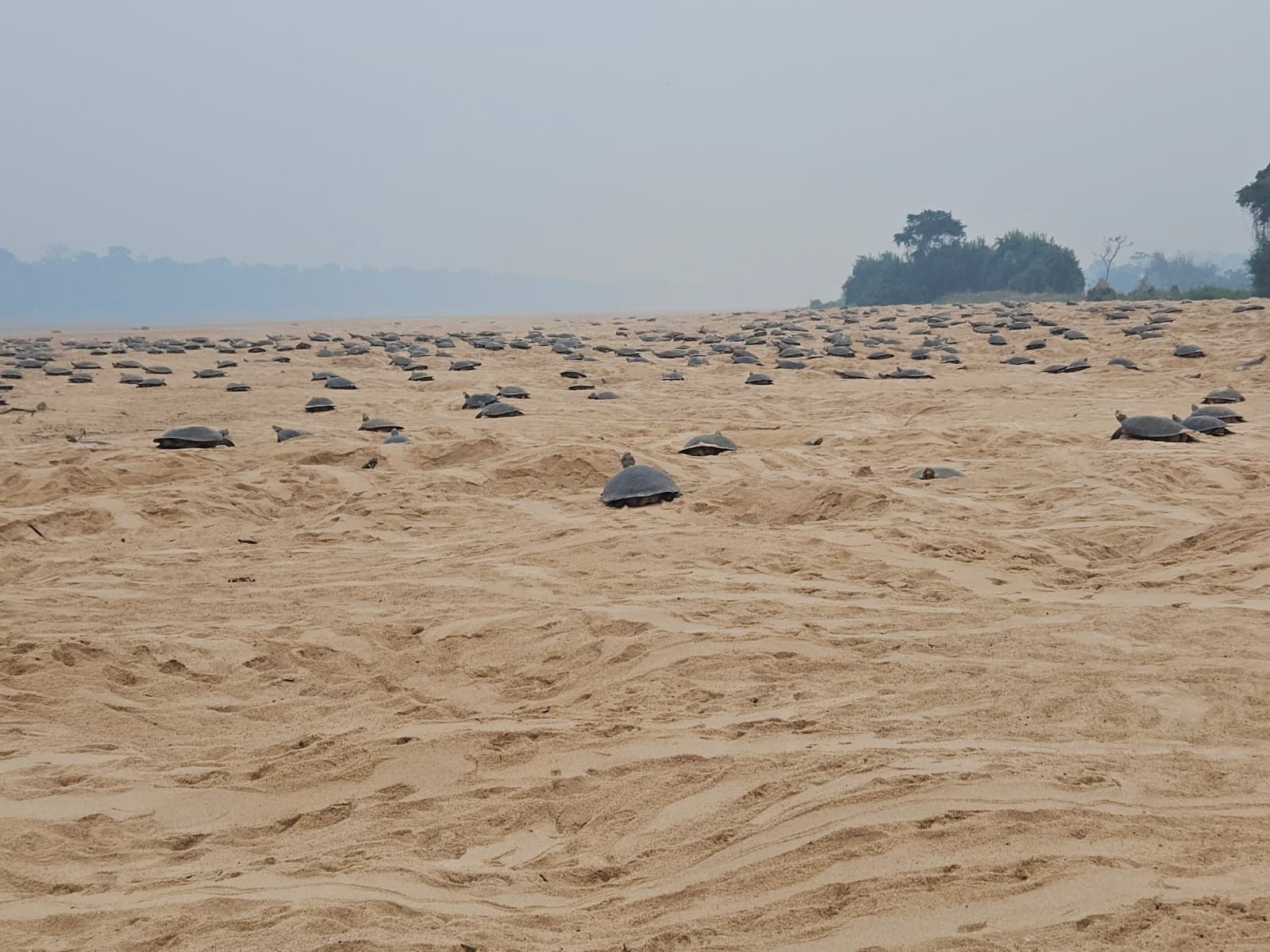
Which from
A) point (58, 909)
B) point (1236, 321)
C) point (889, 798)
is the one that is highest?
point (1236, 321)

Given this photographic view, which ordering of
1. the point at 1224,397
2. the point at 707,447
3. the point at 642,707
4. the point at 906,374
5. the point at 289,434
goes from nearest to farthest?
the point at 642,707 → the point at 707,447 → the point at 289,434 → the point at 1224,397 → the point at 906,374

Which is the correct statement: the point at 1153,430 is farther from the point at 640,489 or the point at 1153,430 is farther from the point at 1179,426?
the point at 640,489

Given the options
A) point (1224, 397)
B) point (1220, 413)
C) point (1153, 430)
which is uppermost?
point (1224, 397)

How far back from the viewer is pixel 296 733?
4207 millimetres

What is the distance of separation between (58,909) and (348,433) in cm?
953

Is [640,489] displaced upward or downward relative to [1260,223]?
downward

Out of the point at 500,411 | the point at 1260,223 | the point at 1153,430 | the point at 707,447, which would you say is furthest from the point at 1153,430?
the point at 1260,223

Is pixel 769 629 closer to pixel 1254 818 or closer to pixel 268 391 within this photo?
pixel 1254 818

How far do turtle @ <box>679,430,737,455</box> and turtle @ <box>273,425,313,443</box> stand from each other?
16.0ft

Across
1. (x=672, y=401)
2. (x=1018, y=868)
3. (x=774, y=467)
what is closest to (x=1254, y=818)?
(x=1018, y=868)

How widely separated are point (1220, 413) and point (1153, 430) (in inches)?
84.7

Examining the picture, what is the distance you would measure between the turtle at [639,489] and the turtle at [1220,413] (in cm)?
660

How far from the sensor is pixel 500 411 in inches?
505

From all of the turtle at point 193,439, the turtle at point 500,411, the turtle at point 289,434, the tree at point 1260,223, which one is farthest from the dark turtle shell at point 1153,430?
the tree at point 1260,223
